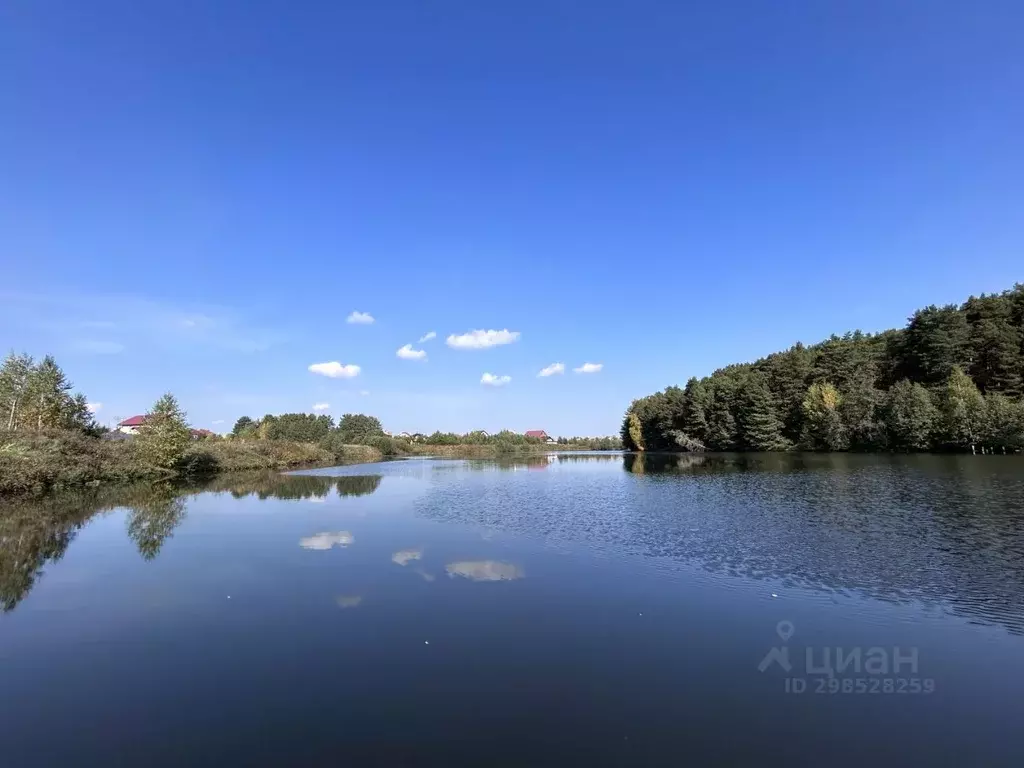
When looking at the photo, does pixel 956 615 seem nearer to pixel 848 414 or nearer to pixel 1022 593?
pixel 1022 593

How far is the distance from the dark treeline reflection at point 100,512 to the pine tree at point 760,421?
5416 cm

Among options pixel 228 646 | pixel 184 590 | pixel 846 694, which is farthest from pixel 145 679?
pixel 846 694

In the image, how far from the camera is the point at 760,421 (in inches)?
2825

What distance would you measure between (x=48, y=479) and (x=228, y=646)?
27237 millimetres

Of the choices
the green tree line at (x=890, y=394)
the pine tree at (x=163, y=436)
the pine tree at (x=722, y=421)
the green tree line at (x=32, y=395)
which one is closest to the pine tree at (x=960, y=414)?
the green tree line at (x=890, y=394)

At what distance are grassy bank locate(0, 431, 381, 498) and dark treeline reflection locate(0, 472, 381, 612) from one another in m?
1.16

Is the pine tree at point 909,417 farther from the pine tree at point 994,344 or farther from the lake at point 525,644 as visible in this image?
the lake at point 525,644

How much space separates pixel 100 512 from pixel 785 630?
24.5m

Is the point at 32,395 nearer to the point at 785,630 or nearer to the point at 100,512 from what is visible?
the point at 100,512

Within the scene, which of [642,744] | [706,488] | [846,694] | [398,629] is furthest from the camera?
[706,488]

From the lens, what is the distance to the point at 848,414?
191 ft

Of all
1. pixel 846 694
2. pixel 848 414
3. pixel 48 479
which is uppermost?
pixel 848 414

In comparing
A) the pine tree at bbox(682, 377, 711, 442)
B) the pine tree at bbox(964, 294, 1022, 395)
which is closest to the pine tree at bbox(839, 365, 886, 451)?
the pine tree at bbox(964, 294, 1022, 395)

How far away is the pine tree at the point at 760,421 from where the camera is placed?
70.6 metres
